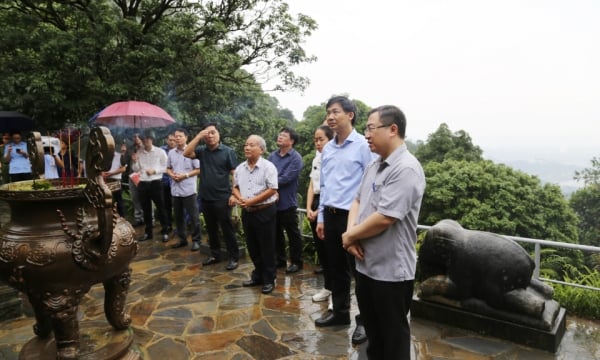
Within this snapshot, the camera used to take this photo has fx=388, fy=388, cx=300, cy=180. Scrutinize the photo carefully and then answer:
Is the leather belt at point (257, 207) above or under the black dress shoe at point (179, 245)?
above

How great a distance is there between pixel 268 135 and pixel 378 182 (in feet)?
35.9

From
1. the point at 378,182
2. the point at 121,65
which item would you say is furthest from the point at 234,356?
the point at 121,65

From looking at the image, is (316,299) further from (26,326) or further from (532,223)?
(532,223)

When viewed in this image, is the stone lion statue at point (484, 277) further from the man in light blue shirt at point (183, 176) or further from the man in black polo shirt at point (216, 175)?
the man in light blue shirt at point (183, 176)

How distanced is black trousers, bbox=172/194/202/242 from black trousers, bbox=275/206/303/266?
148 cm

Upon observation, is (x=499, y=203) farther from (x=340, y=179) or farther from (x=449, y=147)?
(x=340, y=179)

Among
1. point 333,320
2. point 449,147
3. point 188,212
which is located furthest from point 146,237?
point 449,147

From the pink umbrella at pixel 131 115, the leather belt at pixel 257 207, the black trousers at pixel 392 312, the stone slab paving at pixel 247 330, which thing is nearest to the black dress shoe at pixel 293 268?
the stone slab paving at pixel 247 330

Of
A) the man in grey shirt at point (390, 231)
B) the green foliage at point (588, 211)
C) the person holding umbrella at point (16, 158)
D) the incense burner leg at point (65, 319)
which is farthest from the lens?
the green foliage at point (588, 211)

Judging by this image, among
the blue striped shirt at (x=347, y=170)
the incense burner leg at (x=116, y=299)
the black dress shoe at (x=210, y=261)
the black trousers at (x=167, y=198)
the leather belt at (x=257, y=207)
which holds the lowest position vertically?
the black dress shoe at (x=210, y=261)

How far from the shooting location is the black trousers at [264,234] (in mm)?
4312

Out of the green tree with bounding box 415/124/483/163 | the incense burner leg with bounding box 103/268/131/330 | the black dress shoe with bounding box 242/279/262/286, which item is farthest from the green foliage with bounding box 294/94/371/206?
the incense burner leg with bounding box 103/268/131/330

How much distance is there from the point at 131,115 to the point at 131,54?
2.60m

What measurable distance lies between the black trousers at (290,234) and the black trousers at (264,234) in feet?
2.23
